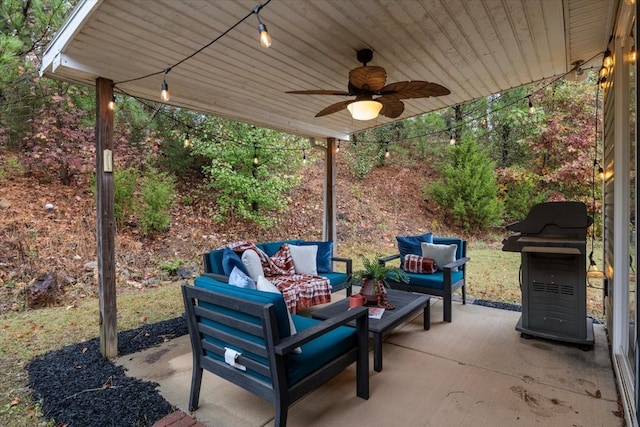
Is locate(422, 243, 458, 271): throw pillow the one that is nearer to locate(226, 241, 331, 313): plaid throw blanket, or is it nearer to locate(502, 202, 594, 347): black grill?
locate(502, 202, 594, 347): black grill

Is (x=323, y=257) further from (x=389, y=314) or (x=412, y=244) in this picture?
(x=389, y=314)

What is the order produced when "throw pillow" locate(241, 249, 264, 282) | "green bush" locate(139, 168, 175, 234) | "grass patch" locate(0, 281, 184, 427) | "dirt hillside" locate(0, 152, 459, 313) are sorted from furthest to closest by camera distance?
"green bush" locate(139, 168, 175, 234) < "dirt hillside" locate(0, 152, 459, 313) < "throw pillow" locate(241, 249, 264, 282) < "grass patch" locate(0, 281, 184, 427)

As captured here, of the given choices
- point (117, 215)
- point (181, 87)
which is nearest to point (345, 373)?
point (181, 87)

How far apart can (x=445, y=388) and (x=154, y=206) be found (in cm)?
550

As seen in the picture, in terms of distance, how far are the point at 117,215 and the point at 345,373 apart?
5.00 metres

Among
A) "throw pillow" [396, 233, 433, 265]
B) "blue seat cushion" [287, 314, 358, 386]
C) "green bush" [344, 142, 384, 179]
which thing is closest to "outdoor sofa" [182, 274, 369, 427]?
"blue seat cushion" [287, 314, 358, 386]

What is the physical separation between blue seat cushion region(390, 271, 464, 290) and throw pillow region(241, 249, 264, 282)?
5.74 ft

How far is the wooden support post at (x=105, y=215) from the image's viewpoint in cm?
280

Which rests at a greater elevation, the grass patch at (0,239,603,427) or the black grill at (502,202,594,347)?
the black grill at (502,202,594,347)

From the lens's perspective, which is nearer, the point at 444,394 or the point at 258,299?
the point at 258,299

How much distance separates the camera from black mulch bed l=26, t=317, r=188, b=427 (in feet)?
6.63

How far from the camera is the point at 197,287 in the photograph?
208 cm

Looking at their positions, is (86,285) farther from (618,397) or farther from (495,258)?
(495,258)

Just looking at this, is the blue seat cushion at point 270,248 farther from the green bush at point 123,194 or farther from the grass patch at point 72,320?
the green bush at point 123,194
